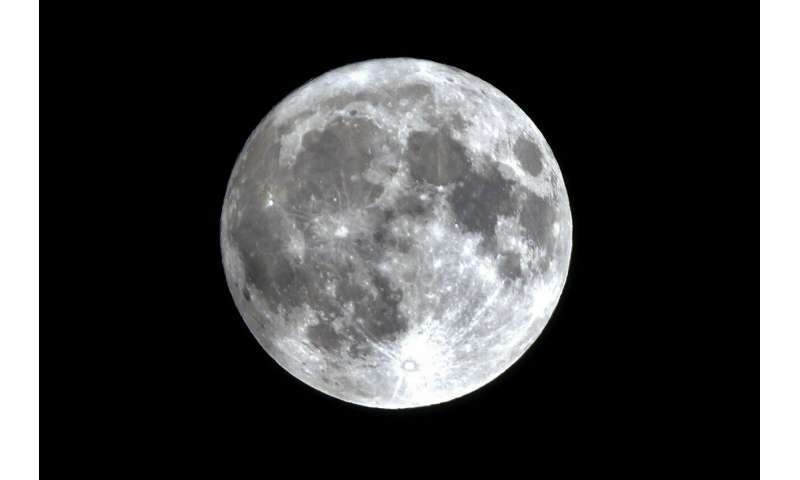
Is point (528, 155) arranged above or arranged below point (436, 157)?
above

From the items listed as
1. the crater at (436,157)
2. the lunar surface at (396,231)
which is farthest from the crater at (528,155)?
the crater at (436,157)

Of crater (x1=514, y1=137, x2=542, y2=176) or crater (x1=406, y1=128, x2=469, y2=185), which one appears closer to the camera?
crater (x1=406, y1=128, x2=469, y2=185)

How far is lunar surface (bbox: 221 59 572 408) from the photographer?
11.8 feet

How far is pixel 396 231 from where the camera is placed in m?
3.55

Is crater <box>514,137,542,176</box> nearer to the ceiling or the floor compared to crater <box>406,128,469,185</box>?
nearer to the ceiling

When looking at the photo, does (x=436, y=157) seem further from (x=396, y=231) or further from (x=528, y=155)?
(x=528, y=155)

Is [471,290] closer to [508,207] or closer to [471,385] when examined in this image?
[508,207]

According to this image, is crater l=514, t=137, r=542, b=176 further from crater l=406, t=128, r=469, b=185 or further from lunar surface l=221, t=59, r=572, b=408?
crater l=406, t=128, r=469, b=185

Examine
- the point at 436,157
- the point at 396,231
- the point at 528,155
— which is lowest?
the point at 396,231

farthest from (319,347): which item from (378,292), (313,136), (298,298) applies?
(313,136)

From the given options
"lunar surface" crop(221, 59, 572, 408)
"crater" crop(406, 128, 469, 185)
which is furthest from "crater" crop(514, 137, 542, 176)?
"crater" crop(406, 128, 469, 185)

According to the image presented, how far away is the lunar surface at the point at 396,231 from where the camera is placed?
3.59 metres

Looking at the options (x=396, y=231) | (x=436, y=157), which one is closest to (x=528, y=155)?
(x=436, y=157)

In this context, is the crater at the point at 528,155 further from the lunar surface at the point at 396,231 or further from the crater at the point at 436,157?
the crater at the point at 436,157
